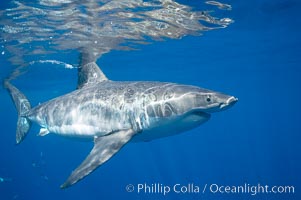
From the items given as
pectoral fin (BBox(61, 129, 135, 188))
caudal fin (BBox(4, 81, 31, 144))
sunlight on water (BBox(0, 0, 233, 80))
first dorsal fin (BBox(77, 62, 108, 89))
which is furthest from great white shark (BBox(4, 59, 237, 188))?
sunlight on water (BBox(0, 0, 233, 80))

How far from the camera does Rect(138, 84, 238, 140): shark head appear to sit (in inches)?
229

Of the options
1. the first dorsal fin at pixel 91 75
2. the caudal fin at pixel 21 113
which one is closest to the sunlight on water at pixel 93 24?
the first dorsal fin at pixel 91 75

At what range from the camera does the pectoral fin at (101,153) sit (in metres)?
5.56

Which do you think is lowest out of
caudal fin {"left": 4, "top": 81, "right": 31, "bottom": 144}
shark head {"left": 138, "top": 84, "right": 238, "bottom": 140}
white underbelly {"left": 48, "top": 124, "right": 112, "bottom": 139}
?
caudal fin {"left": 4, "top": 81, "right": 31, "bottom": 144}

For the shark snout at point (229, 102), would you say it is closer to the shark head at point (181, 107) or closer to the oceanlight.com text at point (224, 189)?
the shark head at point (181, 107)

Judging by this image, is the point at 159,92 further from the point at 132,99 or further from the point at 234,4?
the point at 234,4

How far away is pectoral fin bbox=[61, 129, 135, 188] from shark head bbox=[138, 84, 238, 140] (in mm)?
686

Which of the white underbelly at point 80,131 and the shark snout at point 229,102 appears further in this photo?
the white underbelly at point 80,131

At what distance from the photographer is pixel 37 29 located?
587 inches

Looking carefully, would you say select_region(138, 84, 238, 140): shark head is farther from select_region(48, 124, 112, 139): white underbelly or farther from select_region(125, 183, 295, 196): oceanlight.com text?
select_region(125, 183, 295, 196): oceanlight.com text

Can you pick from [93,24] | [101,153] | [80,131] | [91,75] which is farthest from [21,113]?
[101,153]

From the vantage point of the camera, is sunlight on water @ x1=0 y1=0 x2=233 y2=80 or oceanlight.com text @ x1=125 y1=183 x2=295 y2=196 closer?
sunlight on water @ x1=0 y1=0 x2=233 y2=80

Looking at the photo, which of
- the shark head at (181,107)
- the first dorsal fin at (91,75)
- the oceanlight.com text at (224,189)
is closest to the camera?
the shark head at (181,107)

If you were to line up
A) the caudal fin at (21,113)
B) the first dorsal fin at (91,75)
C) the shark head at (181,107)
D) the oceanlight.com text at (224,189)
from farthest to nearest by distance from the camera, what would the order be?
the oceanlight.com text at (224,189), the caudal fin at (21,113), the first dorsal fin at (91,75), the shark head at (181,107)
